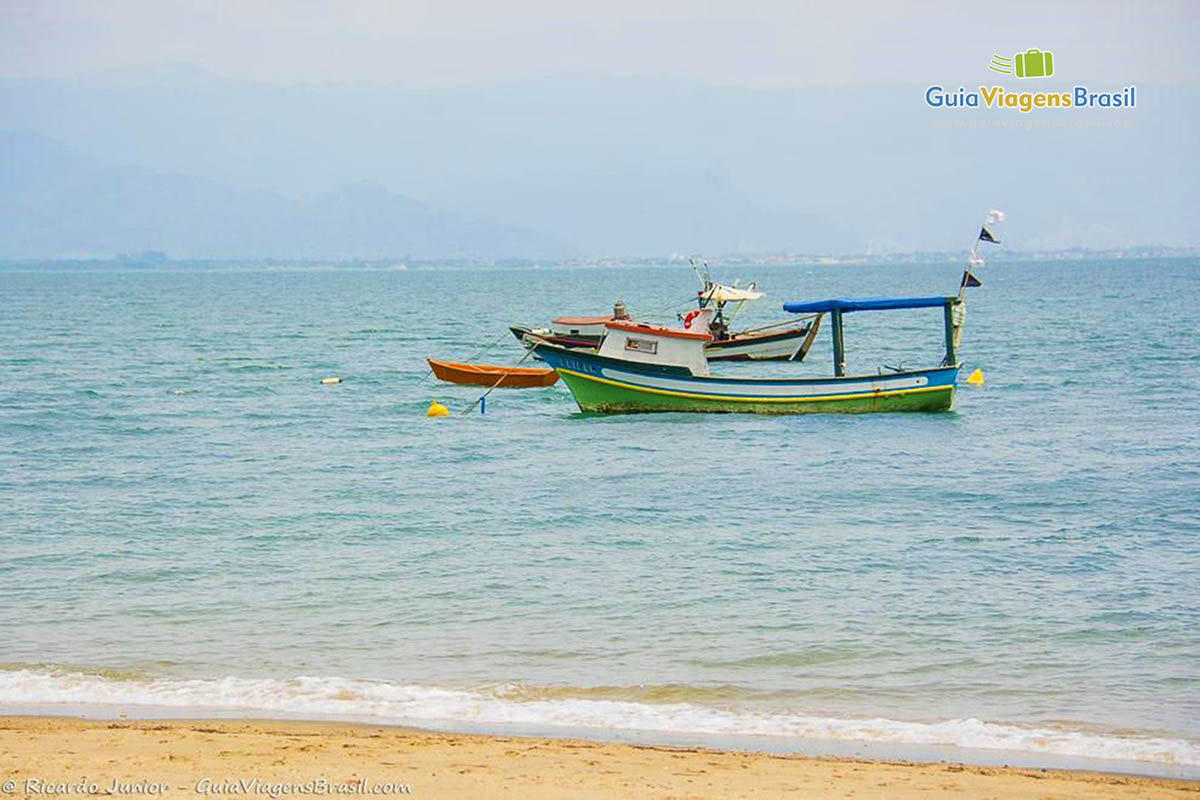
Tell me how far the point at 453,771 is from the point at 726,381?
943 inches

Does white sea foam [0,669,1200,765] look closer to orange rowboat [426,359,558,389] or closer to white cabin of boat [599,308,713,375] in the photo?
white cabin of boat [599,308,713,375]

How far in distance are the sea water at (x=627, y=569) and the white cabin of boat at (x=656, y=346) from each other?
4.71 feet

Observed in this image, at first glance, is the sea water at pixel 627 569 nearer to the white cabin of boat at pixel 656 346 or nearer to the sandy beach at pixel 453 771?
the sandy beach at pixel 453 771

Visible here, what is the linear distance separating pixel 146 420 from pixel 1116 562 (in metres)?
25.5

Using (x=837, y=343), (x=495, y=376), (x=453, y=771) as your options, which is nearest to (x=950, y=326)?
A: (x=837, y=343)

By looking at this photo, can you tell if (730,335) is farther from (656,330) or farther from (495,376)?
(656,330)

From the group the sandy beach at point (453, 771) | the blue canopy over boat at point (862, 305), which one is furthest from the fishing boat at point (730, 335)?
the sandy beach at point (453, 771)

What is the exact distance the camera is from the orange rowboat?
40875mm

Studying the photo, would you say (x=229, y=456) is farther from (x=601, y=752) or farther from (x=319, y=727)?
(x=601, y=752)

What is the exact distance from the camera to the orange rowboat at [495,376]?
1609 inches

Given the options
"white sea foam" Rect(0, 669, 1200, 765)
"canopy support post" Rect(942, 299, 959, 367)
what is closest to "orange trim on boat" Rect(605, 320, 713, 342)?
"canopy support post" Rect(942, 299, 959, 367)

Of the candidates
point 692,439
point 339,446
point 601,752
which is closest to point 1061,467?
point 692,439

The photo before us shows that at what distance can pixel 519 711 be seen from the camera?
41.6 feet

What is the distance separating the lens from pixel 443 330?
79938mm
